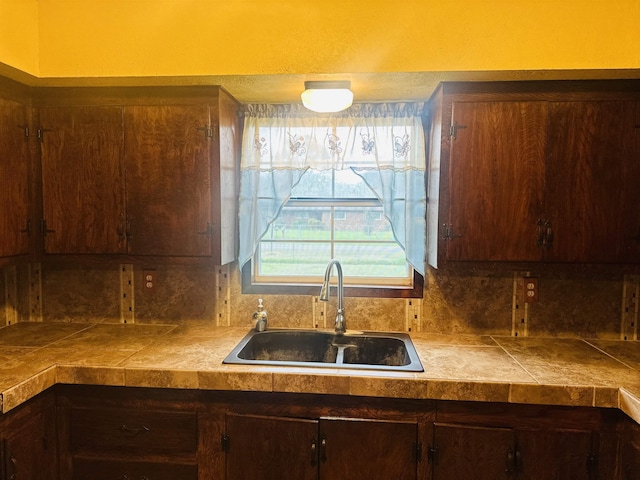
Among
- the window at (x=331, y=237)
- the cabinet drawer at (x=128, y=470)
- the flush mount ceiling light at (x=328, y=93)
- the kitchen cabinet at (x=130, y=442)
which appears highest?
the flush mount ceiling light at (x=328, y=93)

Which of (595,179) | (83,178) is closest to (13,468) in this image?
(83,178)

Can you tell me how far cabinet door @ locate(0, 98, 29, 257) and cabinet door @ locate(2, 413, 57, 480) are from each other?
0.74m

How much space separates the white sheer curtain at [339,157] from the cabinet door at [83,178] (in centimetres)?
58

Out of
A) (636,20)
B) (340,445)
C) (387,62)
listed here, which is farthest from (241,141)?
(636,20)

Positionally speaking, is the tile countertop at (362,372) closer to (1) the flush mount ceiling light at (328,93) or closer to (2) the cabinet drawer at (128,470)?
(2) the cabinet drawer at (128,470)

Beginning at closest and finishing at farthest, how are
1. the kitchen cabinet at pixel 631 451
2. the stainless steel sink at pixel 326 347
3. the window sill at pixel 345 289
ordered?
the kitchen cabinet at pixel 631 451
the stainless steel sink at pixel 326 347
the window sill at pixel 345 289

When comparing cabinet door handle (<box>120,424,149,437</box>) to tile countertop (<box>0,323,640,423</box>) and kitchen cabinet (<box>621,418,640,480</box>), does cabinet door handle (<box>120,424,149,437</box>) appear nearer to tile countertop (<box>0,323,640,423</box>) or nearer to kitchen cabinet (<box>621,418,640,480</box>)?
tile countertop (<box>0,323,640,423</box>)

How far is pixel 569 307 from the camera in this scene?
1919 mm

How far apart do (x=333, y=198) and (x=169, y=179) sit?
82 cm

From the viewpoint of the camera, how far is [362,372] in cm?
144

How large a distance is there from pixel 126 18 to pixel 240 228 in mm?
1010

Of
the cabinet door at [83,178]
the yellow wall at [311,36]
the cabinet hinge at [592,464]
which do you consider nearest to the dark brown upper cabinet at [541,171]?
the yellow wall at [311,36]

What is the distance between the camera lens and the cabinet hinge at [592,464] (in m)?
1.37

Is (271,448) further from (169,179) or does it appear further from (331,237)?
(169,179)
